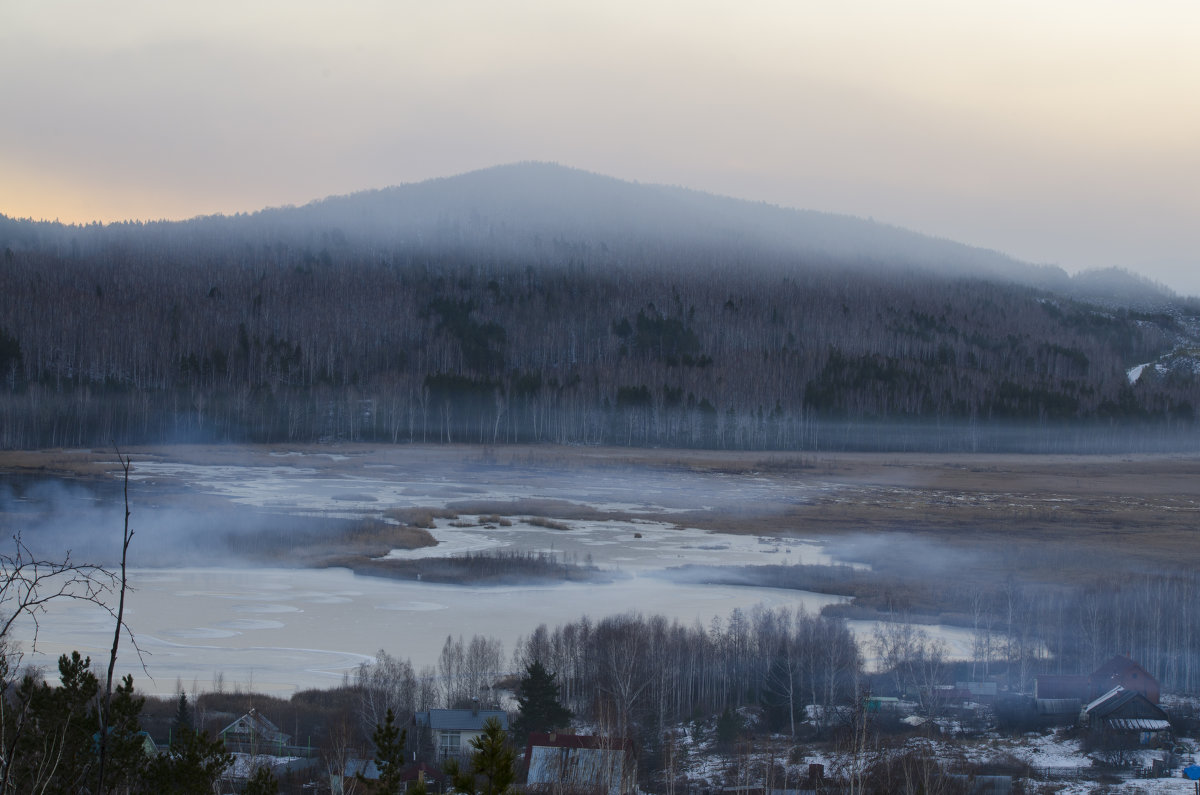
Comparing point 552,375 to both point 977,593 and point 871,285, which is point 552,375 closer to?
point 871,285

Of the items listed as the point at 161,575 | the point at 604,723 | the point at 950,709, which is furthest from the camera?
the point at 161,575

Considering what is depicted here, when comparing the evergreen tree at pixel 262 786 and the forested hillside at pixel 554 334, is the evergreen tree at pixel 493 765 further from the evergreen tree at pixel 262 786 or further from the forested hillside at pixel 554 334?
the forested hillside at pixel 554 334

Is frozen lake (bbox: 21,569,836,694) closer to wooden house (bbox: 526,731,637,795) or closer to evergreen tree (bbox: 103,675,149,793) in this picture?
wooden house (bbox: 526,731,637,795)

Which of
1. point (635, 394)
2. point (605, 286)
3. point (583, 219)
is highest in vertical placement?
point (583, 219)

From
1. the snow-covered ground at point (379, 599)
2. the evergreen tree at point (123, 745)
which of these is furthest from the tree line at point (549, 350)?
the evergreen tree at point (123, 745)

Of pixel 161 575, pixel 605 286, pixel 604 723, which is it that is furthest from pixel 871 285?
pixel 604 723

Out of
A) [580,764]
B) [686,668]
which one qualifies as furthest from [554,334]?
[580,764]

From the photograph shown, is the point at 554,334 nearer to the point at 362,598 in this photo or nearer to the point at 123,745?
the point at 362,598
